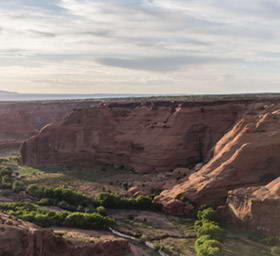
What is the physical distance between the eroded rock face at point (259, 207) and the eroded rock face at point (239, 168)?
274 centimetres

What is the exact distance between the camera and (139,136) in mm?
56344

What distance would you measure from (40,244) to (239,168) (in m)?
22.7

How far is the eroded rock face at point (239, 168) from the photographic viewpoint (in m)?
36.3

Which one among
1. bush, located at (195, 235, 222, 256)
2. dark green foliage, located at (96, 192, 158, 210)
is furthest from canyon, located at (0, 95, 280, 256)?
bush, located at (195, 235, 222, 256)

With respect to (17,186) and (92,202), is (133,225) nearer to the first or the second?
(92,202)

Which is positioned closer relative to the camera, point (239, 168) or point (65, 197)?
point (239, 168)

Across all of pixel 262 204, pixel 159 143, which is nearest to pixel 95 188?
pixel 159 143

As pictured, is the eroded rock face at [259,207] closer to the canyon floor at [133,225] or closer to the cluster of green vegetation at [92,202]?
the canyon floor at [133,225]

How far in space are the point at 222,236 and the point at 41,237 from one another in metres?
15.9

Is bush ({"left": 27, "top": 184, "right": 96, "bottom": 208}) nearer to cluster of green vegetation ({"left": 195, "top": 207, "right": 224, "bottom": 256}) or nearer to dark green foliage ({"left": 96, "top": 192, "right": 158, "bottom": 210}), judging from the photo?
dark green foliage ({"left": 96, "top": 192, "right": 158, "bottom": 210})

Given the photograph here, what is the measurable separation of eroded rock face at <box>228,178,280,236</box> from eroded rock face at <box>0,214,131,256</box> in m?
13.4

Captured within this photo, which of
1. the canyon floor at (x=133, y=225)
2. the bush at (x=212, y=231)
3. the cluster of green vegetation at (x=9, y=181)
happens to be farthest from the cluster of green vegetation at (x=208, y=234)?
the cluster of green vegetation at (x=9, y=181)

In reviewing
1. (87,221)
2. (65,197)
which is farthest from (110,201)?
(87,221)

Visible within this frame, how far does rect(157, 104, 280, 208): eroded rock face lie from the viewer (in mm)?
36316
